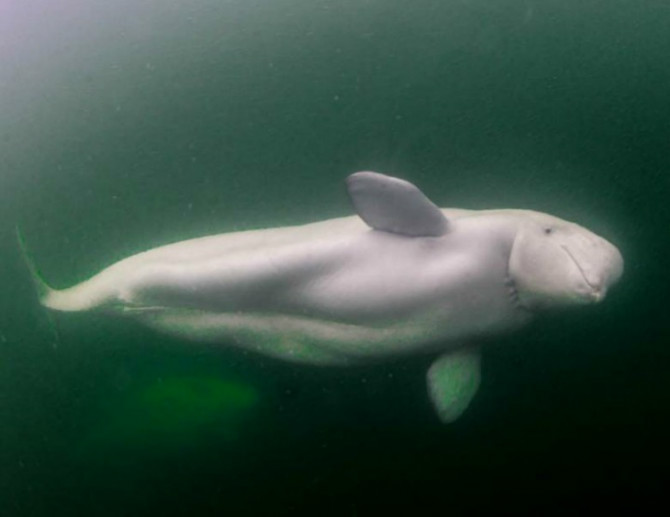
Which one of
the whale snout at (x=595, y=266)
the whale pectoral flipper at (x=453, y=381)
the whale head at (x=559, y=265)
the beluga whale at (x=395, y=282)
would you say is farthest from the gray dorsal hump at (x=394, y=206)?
the whale pectoral flipper at (x=453, y=381)

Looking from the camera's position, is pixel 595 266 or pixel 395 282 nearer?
pixel 595 266

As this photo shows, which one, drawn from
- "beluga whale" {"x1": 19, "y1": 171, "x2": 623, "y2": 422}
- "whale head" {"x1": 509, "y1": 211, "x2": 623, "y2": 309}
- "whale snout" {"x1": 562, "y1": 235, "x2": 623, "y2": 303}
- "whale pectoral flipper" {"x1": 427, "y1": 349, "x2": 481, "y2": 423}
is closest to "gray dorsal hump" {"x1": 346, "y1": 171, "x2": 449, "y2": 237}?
"beluga whale" {"x1": 19, "y1": 171, "x2": 623, "y2": 422}

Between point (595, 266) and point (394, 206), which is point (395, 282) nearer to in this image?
point (394, 206)

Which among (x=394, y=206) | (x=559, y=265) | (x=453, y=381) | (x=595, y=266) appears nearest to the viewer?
(x=595, y=266)

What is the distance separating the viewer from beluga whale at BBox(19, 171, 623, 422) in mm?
4914

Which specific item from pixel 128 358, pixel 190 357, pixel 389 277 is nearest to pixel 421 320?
pixel 389 277

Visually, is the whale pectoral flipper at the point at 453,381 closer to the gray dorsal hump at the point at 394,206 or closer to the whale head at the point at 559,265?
the whale head at the point at 559,265

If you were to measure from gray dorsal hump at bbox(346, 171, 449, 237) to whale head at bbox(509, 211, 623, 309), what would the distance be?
2.13ft

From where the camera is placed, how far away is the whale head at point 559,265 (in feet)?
15.0

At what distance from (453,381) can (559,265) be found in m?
1.41

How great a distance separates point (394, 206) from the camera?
5039mm

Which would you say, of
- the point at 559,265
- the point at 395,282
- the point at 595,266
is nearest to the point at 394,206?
the point at 395,282

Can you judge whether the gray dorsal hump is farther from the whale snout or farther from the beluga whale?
the whale snout

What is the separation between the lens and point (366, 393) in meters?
7.19
